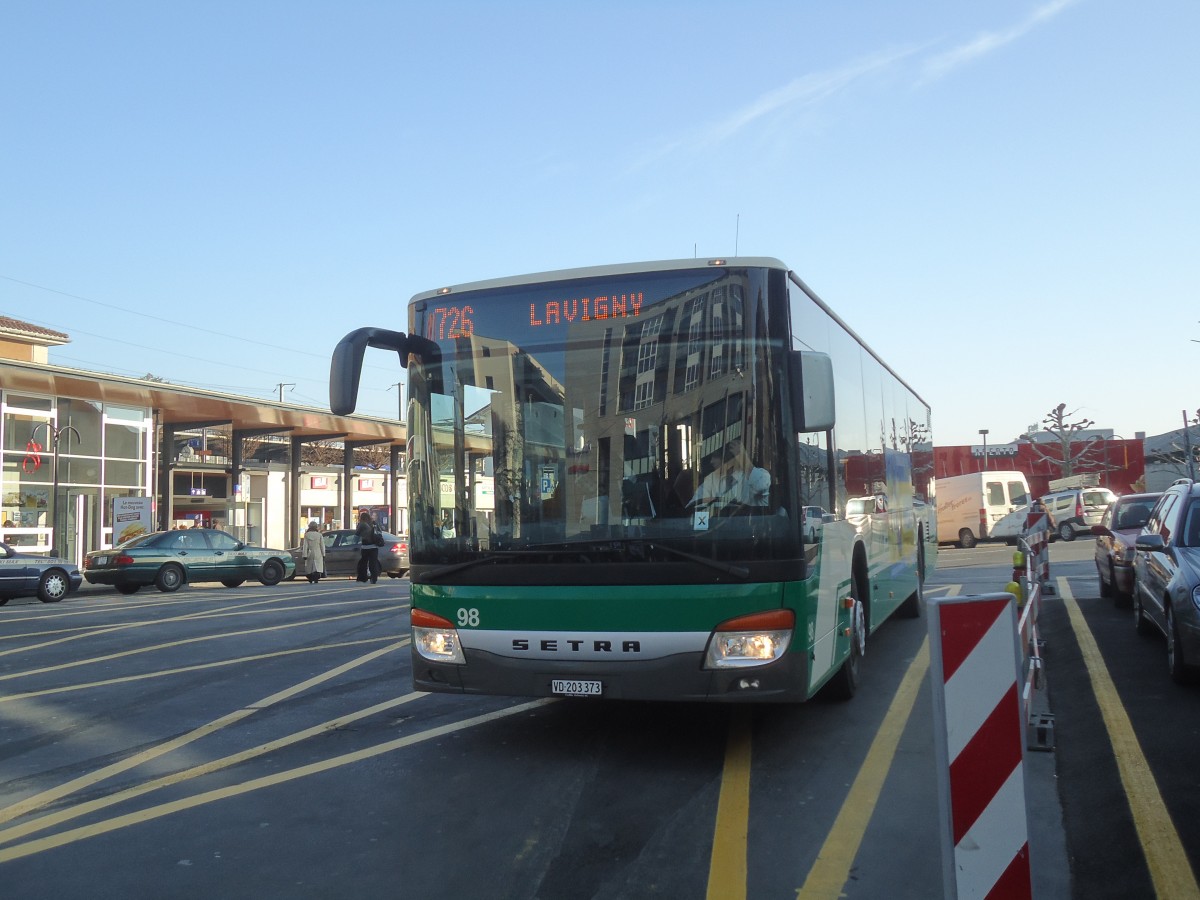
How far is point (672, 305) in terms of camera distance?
6145 millimetres

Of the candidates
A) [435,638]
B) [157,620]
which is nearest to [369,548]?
[157,620]

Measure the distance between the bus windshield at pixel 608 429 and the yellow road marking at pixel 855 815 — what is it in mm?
1286

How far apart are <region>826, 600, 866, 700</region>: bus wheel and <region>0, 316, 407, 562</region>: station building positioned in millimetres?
23040

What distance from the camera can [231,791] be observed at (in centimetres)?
588

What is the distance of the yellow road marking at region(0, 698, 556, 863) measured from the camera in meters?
4.98

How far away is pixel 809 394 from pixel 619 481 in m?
1.19

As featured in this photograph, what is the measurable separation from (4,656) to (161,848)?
814 centimetres

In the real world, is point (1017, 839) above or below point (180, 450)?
below

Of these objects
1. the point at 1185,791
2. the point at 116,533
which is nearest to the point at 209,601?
the point at 116,533

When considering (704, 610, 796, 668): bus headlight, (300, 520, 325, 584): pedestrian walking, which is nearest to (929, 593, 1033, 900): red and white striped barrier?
(704, 610, 796, 668): bus headlight

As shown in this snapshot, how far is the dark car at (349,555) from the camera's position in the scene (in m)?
29.6

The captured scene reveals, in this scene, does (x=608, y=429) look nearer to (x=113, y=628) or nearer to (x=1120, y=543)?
(x=1120, y=543)

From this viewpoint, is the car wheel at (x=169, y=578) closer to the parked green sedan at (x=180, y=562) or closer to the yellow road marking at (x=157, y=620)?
the parked green sedan at (x=180, y=562)

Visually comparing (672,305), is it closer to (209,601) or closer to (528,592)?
(528,592)
